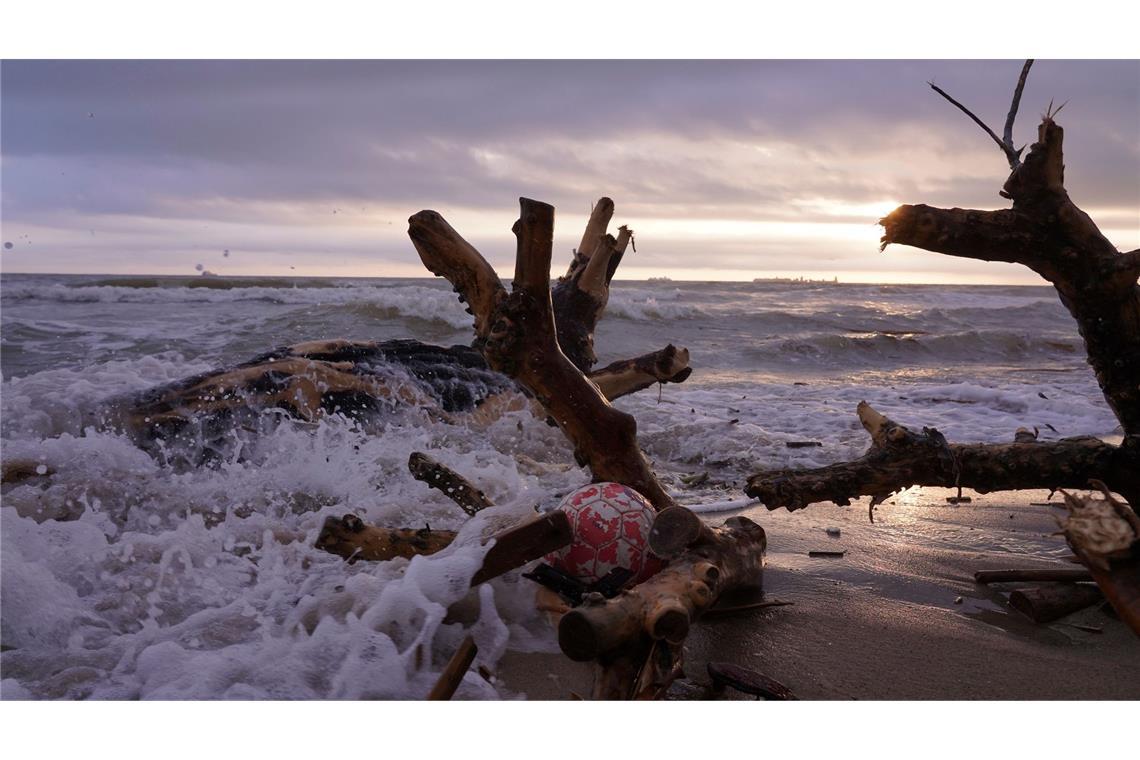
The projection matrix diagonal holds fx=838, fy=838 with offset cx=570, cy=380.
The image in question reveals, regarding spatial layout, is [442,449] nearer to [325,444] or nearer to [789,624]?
[325,444]

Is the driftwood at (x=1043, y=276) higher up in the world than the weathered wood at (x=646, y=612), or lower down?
higher up

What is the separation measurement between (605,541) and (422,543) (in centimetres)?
79

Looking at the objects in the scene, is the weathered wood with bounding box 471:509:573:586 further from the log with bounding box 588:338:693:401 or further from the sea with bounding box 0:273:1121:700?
the log with bounding box 588:338:693:401

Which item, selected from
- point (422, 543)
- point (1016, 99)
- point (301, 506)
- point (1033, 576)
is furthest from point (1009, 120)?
point (301, 506)

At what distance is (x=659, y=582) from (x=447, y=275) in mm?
1625

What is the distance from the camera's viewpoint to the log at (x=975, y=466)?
10.9 ft

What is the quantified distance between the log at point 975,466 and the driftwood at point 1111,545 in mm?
752

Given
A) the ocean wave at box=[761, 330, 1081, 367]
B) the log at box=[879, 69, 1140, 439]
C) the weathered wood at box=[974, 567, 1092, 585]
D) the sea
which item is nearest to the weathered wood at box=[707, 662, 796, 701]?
the sea

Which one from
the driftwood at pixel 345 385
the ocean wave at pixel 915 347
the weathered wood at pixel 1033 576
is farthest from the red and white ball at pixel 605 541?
the ocean wave at pixel 915 347

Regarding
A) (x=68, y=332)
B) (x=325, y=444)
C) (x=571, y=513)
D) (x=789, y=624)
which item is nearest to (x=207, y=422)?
(x=325, y=444)

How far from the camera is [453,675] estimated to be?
2.52m

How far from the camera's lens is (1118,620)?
3.21 metres

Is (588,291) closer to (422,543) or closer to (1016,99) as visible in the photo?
(422,543)

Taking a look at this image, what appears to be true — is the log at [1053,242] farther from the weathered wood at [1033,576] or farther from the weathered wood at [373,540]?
the weathered wood at [373,540]
